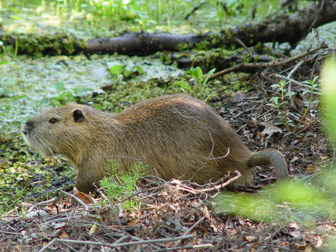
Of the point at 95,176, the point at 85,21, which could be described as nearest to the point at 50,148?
the point at 95,176

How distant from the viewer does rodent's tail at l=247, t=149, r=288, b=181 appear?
8.66 feet

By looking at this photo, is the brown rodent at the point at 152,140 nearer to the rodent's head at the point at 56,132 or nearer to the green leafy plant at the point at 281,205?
the rodent's head at the point at 56,132

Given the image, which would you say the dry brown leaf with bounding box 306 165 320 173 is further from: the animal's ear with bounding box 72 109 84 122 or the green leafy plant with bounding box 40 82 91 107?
the green leafy plant with bounding box 40 82 91 107

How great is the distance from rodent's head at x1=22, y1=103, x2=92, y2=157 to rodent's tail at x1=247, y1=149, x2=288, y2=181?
60.8 inches

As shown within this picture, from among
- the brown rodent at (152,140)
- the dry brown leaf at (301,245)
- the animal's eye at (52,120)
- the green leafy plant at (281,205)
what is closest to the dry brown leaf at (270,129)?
the brown rodent at (152,140)

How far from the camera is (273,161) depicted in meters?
2.75

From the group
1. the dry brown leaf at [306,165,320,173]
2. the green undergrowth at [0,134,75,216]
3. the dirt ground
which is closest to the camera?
the dirt ground

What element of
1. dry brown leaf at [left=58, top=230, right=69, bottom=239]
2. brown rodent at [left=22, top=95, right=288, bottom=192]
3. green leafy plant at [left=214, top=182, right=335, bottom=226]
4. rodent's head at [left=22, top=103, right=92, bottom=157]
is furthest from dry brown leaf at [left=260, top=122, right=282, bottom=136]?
dry brown leaf at [left=58, top=230, right=69, bottom=239]

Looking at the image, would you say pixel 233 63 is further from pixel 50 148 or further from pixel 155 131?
pixel 50 148

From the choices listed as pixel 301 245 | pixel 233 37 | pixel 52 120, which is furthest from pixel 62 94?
pixel 301 245

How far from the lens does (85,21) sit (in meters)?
7.09

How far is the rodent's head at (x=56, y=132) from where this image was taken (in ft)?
11.0

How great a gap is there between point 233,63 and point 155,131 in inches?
101

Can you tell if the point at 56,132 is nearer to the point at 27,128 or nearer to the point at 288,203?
the point at 27,128
